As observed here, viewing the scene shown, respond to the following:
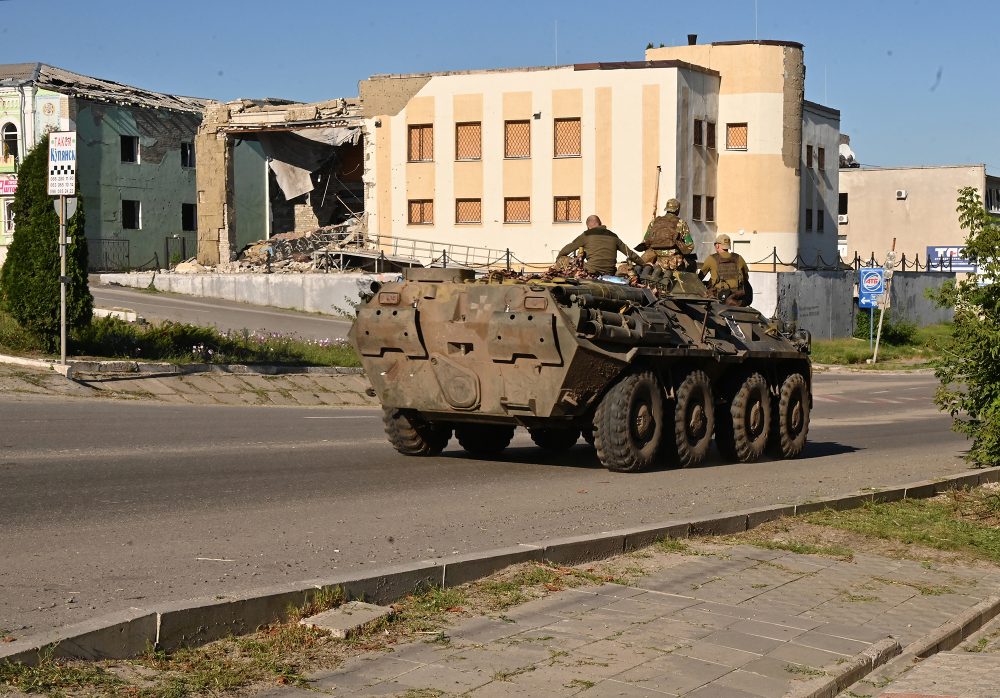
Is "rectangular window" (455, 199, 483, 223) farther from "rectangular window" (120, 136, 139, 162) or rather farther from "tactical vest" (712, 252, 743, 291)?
"tactical vest" (712, 252, 743, 291)

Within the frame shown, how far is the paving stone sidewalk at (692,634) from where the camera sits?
6.11 meters

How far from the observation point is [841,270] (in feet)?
172

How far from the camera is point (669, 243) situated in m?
16.5

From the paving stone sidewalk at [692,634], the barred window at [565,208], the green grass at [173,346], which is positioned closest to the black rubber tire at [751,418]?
the paving stone sidewalk at [692,634]

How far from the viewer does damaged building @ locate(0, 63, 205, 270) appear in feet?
167

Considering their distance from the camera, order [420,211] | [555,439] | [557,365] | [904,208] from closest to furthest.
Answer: [557,365]
[555,439]
[420,211]
[904,208]

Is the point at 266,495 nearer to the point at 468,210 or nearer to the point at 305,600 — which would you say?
the point at 305,600

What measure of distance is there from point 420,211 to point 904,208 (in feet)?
119

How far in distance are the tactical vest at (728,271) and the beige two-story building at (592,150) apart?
96.3ft

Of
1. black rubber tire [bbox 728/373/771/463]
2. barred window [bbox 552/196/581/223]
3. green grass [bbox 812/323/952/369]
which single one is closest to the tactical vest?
black rubber tire [bbox 728/373/771/463]

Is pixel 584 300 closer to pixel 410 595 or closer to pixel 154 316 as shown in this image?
pixel 410 595

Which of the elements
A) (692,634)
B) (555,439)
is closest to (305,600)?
(692,634)

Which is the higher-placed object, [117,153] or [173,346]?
[117,153]

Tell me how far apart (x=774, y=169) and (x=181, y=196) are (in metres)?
23.5
